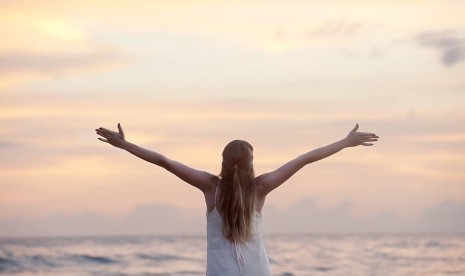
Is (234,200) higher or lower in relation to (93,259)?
lower

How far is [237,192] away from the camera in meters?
6.27

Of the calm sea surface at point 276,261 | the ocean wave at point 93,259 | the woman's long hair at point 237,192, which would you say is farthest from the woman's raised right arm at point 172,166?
the ocean wave at point 93,259

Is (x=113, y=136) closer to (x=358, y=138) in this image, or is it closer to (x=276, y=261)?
(x=358, y=138)

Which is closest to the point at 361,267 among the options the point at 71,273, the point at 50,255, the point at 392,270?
the point at 392,270

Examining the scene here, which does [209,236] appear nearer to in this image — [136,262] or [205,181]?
[205,181]

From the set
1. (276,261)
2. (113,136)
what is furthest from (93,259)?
(113,136)

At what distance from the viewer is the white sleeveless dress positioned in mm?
6250

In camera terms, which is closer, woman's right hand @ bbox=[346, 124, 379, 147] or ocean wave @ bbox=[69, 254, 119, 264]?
woman's right hand @ bbox=[346, 124, 379, 147]

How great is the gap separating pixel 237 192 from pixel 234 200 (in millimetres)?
54

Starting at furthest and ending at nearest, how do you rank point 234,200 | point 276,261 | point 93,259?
point 276,261, point 93,259, point 234,200

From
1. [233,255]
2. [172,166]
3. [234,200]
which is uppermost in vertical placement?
[172,166]

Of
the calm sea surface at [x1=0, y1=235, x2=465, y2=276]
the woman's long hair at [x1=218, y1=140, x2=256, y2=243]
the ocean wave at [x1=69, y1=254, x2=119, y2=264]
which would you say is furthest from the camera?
the ocean wave at [x1=69, y1=254, x2=119, y2=264]

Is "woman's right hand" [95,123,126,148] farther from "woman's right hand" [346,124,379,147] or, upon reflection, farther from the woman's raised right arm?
"woman's right hand" [346,124,379,147]

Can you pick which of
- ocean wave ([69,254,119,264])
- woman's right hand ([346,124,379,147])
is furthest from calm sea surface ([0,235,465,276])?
woman's right hand ([346,124,379,147])
